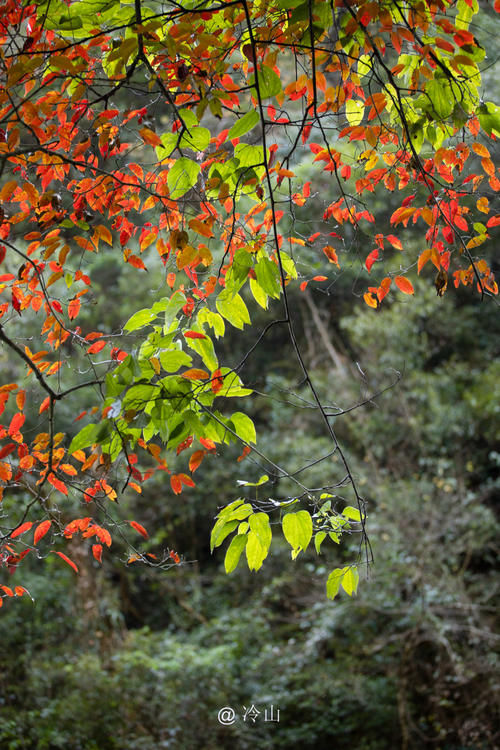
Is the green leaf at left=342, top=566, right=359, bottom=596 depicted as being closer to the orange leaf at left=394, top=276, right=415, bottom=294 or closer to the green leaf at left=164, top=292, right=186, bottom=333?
the green leaf at left=164, top=292, right=186, bottom=333

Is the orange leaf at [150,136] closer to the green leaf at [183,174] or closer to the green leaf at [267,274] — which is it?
the green leaf at [183,174]

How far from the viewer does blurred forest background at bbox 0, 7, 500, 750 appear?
12.7ft

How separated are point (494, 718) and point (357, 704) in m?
0.89

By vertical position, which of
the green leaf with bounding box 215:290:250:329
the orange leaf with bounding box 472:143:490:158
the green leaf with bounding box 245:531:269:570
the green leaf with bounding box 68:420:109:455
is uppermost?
the orange leaf with bounding box 472:143:490:158

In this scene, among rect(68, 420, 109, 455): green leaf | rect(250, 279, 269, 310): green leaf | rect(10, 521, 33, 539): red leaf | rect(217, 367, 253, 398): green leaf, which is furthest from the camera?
rect(10, 521, 33, 539): red leaf

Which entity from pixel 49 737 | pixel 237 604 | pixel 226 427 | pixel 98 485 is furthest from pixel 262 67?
pixel 237 604

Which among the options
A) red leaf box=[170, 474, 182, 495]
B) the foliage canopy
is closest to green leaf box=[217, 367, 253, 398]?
the foliage canopy

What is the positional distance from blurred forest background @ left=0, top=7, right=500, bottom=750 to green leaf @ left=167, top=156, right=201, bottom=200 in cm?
190

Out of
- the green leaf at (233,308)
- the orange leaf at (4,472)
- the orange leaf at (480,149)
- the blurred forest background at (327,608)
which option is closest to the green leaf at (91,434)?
the green leaf at (233,308)

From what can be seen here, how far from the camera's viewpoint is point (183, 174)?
1.19 meters

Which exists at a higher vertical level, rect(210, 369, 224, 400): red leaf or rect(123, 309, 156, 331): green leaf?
rect(123, 309, 156, 331): green leaf

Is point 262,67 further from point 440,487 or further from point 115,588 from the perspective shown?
point 115,588

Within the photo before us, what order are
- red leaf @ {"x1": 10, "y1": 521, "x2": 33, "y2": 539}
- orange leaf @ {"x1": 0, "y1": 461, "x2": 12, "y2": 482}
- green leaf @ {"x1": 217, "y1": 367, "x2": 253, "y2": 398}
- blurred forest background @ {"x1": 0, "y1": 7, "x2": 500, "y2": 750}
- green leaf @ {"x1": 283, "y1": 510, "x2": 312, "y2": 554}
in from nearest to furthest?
green leaf @ {"x1": 283, "y1": 510, "x2": 312, "y2": 554} < green leaf @ {"x1": 217, "y1": 367, "x2": 253, "y2": 398} < red leaf @ {"x1": 10, "y1": 521, "x2": 33, "y2": 539} < orange leaf @ {"x1": 0, "y1": 461, "x2": 12, "y2": 482} < blurred forest background @ {"x1": 0, "y1": 7, "x2": 500, "y2": 750}

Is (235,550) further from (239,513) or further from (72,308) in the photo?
(72,308)
